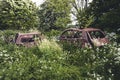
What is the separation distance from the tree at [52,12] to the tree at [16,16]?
9.59ft

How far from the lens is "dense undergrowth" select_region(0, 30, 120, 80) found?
343 inches

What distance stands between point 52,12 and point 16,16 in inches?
303

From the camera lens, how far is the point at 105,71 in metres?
8.99

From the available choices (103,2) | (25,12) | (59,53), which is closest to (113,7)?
(103,2)

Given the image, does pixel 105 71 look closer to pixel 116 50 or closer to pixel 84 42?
pixel 116 50

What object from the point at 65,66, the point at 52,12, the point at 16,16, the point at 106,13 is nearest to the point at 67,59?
the point at 65,66

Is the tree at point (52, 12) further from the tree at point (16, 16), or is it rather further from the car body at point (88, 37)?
the car body at point (88, 37)

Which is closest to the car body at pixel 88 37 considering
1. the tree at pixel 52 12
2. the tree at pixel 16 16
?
the tree at pixel 16 16

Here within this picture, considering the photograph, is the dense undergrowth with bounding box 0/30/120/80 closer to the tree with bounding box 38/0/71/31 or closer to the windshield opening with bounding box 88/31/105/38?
the windshield opening with bounding box 88/31/105/38

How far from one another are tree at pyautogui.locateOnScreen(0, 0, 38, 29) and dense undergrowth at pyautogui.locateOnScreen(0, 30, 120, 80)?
30117 mm

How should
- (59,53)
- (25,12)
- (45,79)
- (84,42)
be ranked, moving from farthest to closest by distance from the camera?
(25,12), (84,42), (59,53), (45,79)

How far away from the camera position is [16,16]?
41594 millimetres

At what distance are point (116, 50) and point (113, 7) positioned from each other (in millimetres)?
5974

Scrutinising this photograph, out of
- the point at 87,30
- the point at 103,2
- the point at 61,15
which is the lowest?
the point at 61,15
